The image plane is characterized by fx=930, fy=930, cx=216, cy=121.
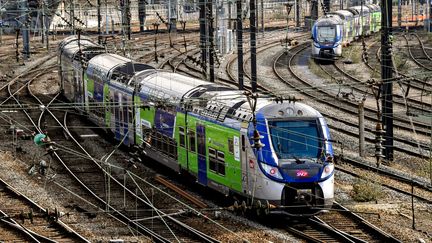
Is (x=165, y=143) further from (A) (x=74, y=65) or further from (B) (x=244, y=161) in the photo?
(A) (x=74, y=65)

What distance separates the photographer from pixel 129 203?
2400cm

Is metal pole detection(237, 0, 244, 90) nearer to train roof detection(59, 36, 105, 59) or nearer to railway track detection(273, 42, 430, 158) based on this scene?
railway track detection(273, 42, 430, 158)

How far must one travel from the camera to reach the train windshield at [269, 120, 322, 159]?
2088 centimetres

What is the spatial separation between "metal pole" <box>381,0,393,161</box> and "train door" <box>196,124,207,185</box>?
7.33m

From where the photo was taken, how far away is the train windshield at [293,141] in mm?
20875

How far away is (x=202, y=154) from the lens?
23.2 m

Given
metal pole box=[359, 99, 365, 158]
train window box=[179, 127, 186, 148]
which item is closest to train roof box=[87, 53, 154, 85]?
train window box=[179, 127, 186, 148]

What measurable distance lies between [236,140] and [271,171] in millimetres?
1349

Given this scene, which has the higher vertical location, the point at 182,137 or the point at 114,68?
the point at 114,68

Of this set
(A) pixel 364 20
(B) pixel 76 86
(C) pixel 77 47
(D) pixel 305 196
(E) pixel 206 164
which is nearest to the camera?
(D) pixel 305 196

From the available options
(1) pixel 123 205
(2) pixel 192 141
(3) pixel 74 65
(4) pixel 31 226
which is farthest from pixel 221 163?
(3) pixel 74 65

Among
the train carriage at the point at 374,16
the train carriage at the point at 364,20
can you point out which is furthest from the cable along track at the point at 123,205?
the train carriage at the point at 374,16

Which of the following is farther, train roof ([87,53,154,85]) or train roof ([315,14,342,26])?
train roof ([315,14,342,26])

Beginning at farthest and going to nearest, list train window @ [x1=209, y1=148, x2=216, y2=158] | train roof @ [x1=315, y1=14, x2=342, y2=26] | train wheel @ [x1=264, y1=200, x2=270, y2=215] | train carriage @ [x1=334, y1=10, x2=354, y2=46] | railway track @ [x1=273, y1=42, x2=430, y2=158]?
train carriage @ [x1=334, y1=10, x2=354, y2=46] → train roof @ [x1=315, y1=14, x2=342, y2=26] → railway track @ [x1=273, y1=42, x2=430, y2=158] → train window @ [x1=209, y1=148, x2=216, y2=158] → train wheel @ [x1=264, y1=200, x2=270, y2=215]
